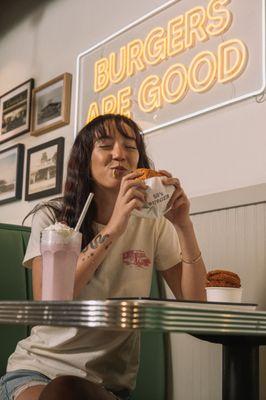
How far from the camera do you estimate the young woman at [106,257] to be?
4.60ft

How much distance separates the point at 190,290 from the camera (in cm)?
160

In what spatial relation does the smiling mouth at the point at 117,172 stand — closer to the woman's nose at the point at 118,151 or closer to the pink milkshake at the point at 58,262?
the woman's nose at the point at 118,151

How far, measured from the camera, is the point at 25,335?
1836mm

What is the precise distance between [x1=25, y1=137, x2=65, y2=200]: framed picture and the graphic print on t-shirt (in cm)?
127

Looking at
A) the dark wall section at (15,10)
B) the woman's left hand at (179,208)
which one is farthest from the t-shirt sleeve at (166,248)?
the dark wall section at (15,10)

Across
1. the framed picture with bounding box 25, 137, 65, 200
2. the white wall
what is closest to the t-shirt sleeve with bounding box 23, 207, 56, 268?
the white wall

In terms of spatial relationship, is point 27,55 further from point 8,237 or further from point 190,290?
point 190,290

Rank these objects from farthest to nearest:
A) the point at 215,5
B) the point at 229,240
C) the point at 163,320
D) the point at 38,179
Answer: the point at 38,179, the point at 215,5, the point at 229,240, the point at 163,320

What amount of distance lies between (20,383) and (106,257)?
434 millimetres

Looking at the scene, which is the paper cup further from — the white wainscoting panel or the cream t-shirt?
the white wainscoting panel

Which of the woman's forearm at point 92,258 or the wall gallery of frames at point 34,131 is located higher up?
the wall gallery of frames at point 34,131

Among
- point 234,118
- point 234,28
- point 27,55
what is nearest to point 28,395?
point 234,118

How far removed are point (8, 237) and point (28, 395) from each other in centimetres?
76

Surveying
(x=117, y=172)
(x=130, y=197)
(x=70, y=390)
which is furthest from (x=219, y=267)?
(x=70, y=390)
